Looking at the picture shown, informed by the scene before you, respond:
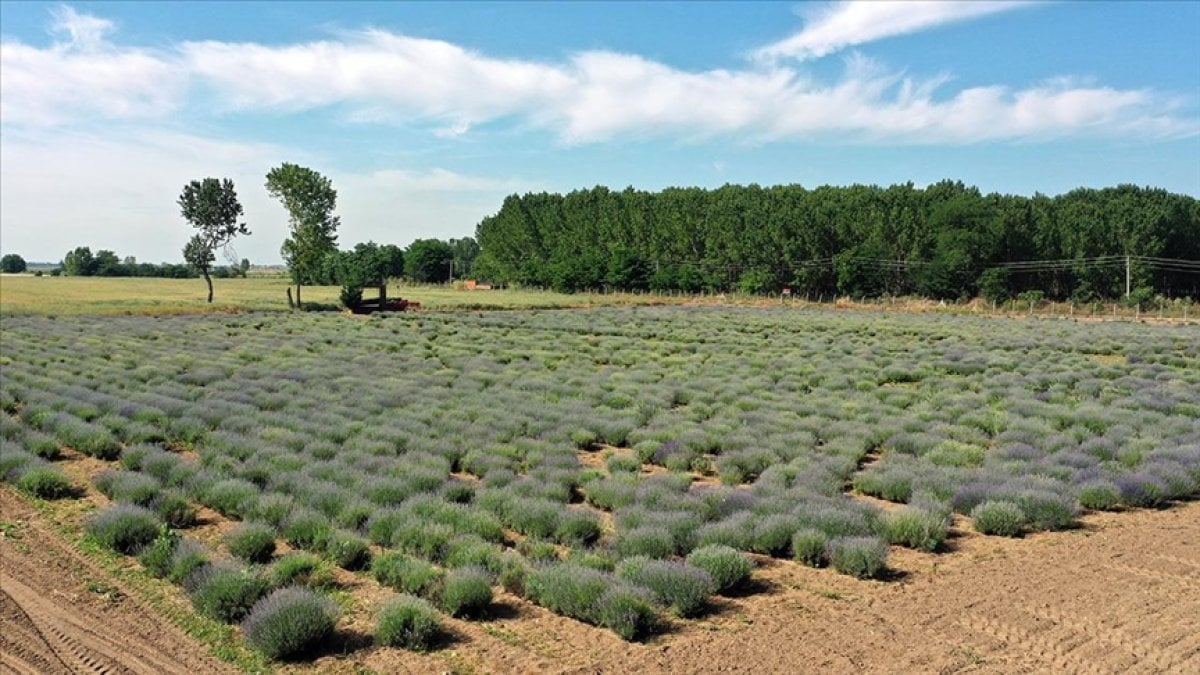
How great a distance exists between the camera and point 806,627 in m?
8.24

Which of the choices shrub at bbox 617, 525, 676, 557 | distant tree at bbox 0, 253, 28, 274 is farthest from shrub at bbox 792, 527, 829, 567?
distant tree at bbox 0, 253, 28, 274

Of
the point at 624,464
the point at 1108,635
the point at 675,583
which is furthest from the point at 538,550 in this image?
the point at 1108,635

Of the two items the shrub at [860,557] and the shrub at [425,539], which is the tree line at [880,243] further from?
the shrub at [425,539]

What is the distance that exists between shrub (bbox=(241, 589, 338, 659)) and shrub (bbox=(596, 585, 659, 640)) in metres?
2.58

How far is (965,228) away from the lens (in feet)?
310

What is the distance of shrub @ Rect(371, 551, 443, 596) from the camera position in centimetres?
896

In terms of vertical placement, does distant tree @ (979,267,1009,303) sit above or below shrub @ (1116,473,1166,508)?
above

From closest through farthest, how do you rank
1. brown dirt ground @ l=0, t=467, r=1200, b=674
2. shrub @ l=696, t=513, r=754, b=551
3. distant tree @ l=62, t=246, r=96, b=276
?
brown dirt ground @ l=0, t=467, r=1200, b=674, shrub @ l=696, t=513, r=754, b=551, distant tree @ l=62, t=246, r=96, b=276

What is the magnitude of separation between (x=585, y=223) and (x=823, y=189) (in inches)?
1428

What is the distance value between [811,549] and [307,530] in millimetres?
6324

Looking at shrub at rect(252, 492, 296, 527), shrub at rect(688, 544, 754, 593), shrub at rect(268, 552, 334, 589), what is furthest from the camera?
shrub at rect(252, 492, 296, 527)

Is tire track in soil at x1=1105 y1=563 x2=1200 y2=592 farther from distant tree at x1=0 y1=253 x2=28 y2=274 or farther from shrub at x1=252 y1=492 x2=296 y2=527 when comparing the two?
distant tree at x1=0 y1=253 x2=28 y2=274

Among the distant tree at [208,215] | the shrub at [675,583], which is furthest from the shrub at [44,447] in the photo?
the distant tree at [208,215]

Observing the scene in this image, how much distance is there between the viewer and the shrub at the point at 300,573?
9.09 metres
